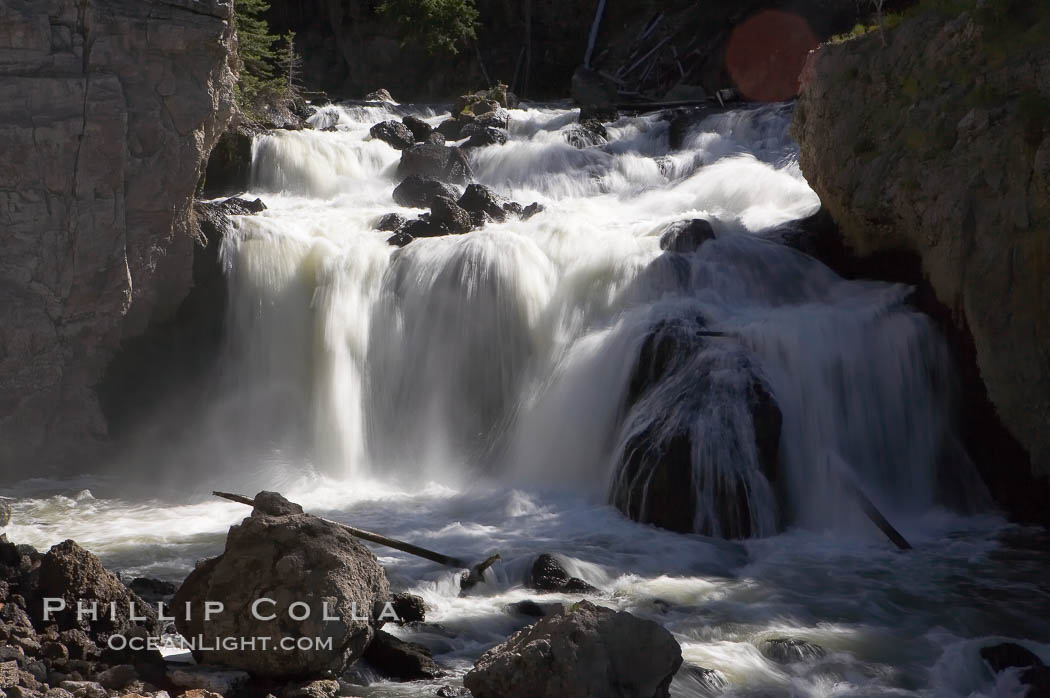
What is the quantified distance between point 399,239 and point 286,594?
9510 millimetres

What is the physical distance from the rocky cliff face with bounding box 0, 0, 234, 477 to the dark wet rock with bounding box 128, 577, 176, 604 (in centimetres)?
567

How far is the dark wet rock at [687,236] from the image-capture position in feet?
47.2

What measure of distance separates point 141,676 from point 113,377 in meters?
8.17

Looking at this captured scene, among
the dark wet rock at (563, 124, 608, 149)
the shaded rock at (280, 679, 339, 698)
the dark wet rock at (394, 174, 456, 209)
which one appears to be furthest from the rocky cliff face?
the dark wet rock at (563, 124, 608, 149)

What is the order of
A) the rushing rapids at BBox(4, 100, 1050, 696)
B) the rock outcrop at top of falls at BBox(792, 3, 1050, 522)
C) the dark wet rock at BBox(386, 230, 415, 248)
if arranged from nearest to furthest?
the rushing rapids at BBox(4, 100, 1050, 696)
the rock outcrop at top of falls at BBox(792, 3, 1050, 522)
the dark wet rock at BBox(386, 230, 415, 248)

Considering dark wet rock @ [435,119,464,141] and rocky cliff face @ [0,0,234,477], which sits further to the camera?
dark wet rock @ [435,119,464,141]

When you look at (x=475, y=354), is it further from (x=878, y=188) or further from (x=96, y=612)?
(x=96, y=612)

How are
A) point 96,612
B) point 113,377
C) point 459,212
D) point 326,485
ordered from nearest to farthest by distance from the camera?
point 96,612 → point 326,485 → point 113,377 → point 459,212

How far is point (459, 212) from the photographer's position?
16141 millimetres

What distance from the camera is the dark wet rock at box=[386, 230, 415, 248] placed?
15234 mm

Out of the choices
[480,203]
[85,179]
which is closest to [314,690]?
[85,179]

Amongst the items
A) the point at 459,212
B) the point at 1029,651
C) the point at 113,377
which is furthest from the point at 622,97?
the point at 1029,651

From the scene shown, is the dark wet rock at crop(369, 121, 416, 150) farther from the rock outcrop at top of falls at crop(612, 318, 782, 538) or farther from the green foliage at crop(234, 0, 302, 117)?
the rock outcrop at top of falls at crop(612, 318, 782, 538)

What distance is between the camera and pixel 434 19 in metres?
31.0
